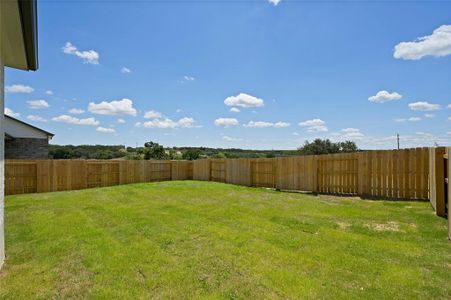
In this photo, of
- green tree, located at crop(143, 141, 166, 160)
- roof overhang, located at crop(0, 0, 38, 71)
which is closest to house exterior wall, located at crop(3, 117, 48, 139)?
roof overhang, located at crop(0, 0, 38, 71)

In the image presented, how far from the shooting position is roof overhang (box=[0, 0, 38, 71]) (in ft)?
8.53

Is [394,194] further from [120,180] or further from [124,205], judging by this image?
[120,180]

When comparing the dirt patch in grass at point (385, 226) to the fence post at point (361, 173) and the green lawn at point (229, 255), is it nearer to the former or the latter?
the green lawn at point (229, 255)

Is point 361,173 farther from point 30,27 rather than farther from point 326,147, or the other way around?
point 326,147

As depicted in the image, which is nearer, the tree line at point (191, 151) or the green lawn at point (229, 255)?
the green lawn at point (229, 255)

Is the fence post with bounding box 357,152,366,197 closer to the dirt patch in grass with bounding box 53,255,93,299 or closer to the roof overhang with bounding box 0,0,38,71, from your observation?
the dirt patch in grass with bounding box 53,255,93,299

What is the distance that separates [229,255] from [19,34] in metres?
3.98

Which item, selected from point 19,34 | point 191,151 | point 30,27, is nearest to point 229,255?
point 30,27

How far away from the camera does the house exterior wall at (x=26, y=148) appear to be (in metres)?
15.2

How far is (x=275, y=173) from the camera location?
13.6 m

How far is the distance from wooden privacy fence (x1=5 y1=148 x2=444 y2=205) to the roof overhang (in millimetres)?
8170

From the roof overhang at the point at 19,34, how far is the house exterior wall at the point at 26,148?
559 inches

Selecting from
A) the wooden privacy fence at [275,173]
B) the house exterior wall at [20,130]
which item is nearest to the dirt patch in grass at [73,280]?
the wooden privacy fence at [275,173]

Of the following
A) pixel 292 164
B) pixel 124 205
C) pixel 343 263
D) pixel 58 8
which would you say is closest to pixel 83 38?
pixel 58 8
